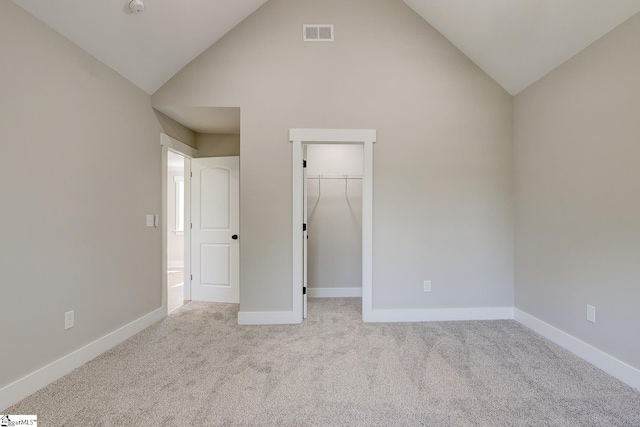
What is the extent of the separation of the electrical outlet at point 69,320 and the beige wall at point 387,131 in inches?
52.3

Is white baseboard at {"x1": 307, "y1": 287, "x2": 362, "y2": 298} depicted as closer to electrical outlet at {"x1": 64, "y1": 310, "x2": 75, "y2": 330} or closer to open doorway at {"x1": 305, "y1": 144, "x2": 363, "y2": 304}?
open doorway at {"x1": 305, "y1": 144, "x2": 363, "y2": 304}

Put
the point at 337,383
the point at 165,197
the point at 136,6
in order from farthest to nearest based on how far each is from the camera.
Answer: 1. the point at 165,197
2. the point at 136,6
3. the point at 337,383

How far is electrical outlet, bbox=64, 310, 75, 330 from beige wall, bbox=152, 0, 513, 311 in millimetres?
1330

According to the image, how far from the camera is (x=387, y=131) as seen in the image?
293 cm

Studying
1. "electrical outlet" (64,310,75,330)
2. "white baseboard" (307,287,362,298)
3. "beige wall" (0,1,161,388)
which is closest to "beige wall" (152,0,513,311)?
"beige wall" (0,1,161,388)

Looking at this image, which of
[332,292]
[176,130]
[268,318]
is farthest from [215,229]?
[332,292]

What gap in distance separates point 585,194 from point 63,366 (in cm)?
419

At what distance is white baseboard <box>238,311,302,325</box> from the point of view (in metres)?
2.85

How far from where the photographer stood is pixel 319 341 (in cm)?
246

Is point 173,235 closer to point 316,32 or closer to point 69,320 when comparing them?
point 69,320

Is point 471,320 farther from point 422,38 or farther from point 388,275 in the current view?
point 422,38

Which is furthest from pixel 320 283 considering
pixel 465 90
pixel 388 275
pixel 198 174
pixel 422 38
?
pixel 422 38

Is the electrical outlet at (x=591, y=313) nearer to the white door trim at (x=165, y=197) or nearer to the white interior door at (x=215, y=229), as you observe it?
the white interior door at (x=215, y=229)

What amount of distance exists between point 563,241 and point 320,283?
8.93 ft
